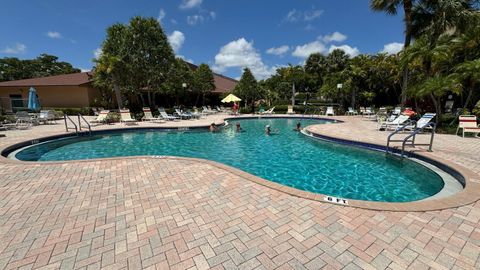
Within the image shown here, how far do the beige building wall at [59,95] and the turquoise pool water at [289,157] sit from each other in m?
14.6

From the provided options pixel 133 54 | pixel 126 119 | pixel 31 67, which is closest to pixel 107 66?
pixel 133 54

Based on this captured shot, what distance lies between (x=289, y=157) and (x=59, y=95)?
2616 cm

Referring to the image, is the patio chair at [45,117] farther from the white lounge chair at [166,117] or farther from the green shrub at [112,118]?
the white lounge chair at [166,117]

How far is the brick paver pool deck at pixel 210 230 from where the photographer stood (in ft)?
7.96

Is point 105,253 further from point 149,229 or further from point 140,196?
point 140,196

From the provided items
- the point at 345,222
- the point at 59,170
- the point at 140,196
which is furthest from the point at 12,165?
the point at 345,222

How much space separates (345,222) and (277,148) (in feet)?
21.5

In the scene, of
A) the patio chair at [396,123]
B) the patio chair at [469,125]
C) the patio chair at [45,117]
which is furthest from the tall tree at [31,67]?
the patio chair at [469,125]

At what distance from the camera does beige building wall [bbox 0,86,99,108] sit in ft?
76.4

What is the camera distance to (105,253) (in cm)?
254

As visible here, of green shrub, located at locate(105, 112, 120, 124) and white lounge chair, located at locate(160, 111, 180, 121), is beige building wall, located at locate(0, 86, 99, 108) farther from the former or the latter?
white lounge chair, located at locate(160, 111, 180, 121)

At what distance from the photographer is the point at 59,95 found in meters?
23.6

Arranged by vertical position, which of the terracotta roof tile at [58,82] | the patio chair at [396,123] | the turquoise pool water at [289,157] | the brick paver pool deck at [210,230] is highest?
the terracotta roof tile at [58,82]

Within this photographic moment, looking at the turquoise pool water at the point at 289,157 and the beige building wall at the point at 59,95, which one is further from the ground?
the beige building wall at the point at 59,95
